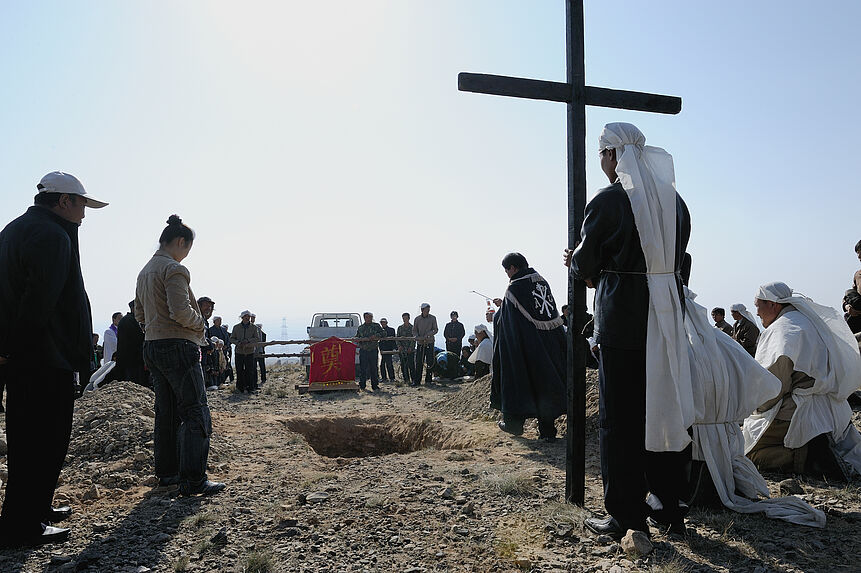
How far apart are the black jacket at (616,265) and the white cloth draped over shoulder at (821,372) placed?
6.86 ft

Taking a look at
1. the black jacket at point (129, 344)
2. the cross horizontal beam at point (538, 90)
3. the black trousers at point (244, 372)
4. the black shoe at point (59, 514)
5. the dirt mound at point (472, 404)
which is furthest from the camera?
the black trousers at point (244, 372)

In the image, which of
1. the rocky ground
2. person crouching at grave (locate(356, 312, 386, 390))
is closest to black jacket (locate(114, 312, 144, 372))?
the rocky ground

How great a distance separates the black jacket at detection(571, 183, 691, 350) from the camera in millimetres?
2930

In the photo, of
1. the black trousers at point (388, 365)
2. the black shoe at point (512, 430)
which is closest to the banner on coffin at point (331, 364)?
the black trousers at point (388, 365)

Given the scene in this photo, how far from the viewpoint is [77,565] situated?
284 centimetres

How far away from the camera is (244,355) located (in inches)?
505

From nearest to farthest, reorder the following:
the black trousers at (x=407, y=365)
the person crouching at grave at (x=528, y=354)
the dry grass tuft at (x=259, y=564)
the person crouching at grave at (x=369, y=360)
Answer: the dry grass tuft at (x=259, y=564) → the person crouching at grave at (x=528, y=354) → the person crouching at grave at (x=369, y=360) → the black trousers at (x=407, y=365)

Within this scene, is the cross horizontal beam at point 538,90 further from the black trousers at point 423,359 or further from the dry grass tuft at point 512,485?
the black trousers at point 423,359

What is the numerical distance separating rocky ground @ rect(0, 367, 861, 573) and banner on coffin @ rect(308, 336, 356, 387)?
21.8 feet

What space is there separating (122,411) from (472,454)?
3629 millimetres

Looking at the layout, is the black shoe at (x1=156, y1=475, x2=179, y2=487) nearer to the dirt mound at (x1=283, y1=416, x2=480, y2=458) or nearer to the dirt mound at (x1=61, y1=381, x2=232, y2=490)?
the dirt mound at (x1=61, y1=381, x2=232, y2=490)

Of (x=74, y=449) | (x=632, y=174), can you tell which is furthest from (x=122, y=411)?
(x=632, y=174)

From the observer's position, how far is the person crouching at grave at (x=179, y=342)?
4086mm

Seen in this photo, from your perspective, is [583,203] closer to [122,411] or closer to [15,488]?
[15,488]
